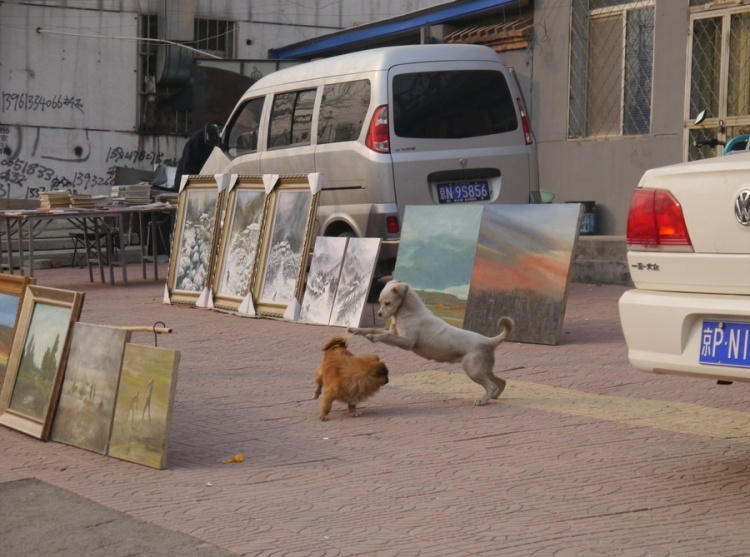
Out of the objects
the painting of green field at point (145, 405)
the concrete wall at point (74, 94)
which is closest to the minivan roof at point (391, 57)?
the painting of green field at point (145, 405)

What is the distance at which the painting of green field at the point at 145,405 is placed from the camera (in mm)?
5410

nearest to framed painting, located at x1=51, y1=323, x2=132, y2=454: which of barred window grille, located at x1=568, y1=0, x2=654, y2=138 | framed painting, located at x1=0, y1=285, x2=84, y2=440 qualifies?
framed painting, located at x1=0, y1=285, x2=84, y2=440

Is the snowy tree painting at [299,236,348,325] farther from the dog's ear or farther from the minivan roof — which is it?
the dog's ear

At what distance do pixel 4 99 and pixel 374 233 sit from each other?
15507mm

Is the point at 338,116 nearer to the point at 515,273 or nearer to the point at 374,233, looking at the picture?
the point at 374,233

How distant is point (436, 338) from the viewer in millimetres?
7086

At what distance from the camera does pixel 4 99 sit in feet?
78.8

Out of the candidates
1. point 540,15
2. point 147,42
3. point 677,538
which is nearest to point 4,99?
point 147,42

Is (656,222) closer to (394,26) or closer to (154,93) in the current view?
(394,26)

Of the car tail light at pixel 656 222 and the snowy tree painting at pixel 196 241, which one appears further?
the snowy tree painting at pixel 196 241

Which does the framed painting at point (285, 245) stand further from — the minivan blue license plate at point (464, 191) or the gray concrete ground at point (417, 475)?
the gray concrete ground at point (417, 475)

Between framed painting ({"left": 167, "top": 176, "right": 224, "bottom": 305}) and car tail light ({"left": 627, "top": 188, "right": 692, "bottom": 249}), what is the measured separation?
7518 millimetres

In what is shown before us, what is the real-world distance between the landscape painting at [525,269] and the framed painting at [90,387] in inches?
172

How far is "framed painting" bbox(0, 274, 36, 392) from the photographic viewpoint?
6547mm
